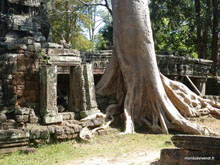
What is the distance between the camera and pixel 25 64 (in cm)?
623

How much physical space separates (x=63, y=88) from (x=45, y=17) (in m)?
4.50

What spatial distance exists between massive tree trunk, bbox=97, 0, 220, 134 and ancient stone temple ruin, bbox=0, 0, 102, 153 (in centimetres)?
120

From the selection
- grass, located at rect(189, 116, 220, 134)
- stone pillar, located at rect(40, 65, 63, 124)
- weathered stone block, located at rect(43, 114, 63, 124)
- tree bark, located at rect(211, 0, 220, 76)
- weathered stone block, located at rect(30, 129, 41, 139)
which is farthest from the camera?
tree bark, located at rect(211, 0, 220, 76)

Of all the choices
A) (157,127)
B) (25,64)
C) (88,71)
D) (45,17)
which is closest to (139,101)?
(157,127)

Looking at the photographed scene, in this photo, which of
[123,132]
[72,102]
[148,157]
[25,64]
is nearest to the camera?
[148,157]

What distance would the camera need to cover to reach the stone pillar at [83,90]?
7.09 m

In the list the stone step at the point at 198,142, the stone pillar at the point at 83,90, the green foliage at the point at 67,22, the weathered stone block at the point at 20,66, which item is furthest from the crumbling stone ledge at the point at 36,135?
the green foliage at the point at 67,22

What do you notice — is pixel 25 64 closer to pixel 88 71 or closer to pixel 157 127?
pixel 88 71

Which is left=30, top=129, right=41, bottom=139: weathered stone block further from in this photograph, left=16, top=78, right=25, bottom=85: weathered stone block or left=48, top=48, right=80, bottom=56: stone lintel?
left=48, top=48, right=80, bottom=56: stone lintel

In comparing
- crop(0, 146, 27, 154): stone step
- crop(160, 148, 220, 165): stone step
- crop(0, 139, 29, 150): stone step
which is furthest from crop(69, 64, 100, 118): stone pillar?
crop(160, 148, 220, 165): stone step

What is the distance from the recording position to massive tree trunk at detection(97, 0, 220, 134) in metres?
7.41

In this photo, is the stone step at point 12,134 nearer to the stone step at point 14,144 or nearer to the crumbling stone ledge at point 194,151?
the stone step at point 14,144

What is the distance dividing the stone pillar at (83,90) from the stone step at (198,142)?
3496 mm

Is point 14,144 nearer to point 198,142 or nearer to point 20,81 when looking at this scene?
point 20,81
